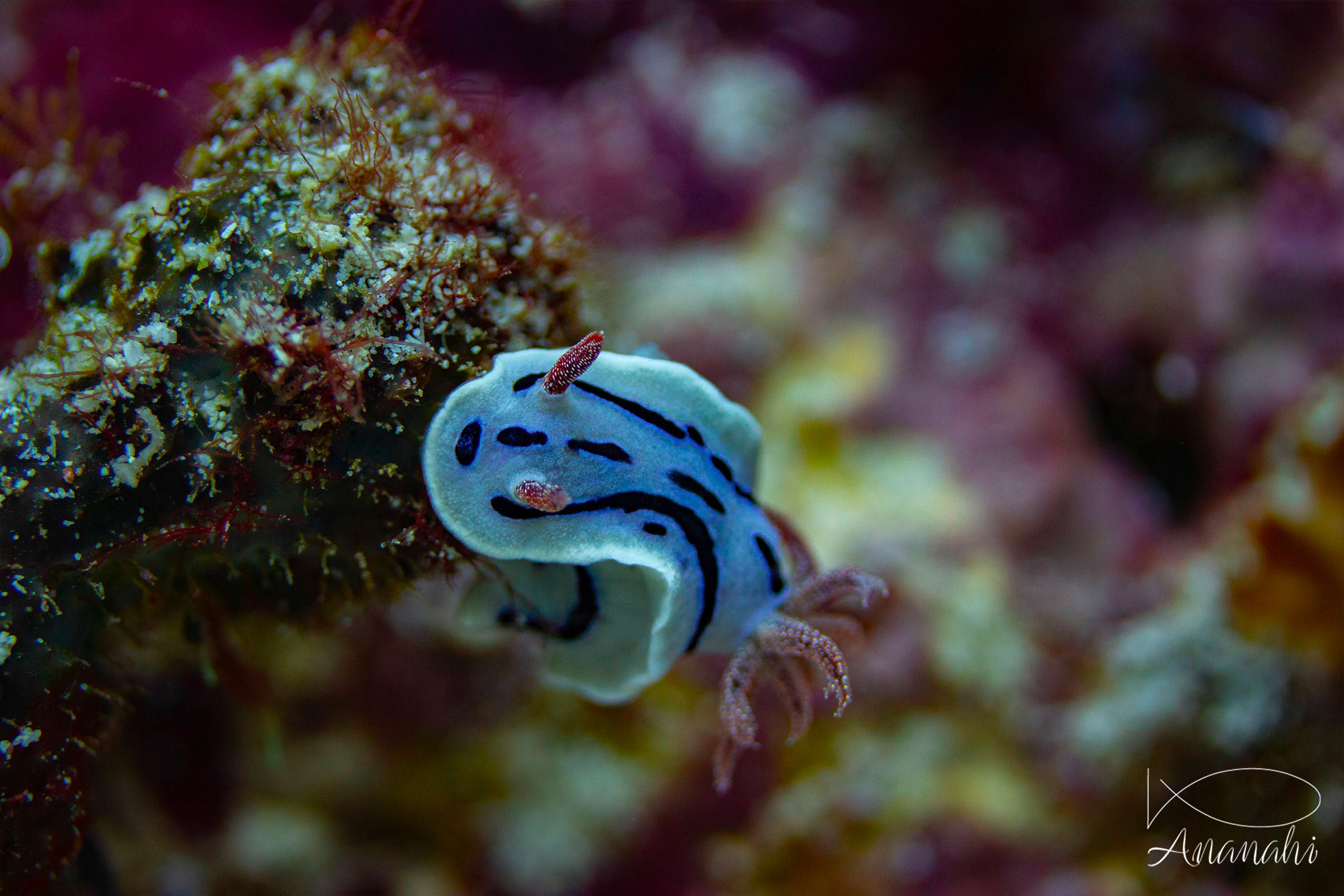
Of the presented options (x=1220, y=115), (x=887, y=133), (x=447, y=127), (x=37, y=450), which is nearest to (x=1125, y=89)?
(x=1220, y=115)

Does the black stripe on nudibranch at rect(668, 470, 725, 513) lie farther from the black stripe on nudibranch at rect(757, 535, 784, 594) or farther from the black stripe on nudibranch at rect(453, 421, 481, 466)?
the black stripe on nudibranch at rect(453, 421, 481, 466)

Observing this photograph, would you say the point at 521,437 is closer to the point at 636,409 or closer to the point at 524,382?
the point at 524,382

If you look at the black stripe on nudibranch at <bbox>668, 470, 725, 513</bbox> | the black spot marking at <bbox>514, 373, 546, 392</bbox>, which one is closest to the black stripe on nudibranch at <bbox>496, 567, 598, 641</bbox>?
the black stripe on nudibranch at <bbox>668, 470, 725, 513</bbox>

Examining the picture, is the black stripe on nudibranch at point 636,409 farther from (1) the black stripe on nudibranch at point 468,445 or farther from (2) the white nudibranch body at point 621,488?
(1) the black stripe on nudibranch at point 468,445

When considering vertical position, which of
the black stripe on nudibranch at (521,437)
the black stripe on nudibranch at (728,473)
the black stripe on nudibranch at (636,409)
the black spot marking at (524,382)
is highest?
the black stripe on nudibranch at (728,473)

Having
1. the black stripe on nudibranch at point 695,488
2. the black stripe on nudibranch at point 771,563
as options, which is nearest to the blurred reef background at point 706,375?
the black stripe on nudibranch at point 695,488

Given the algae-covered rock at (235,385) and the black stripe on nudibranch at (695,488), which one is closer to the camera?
the algae-covered rock at (235,385)
